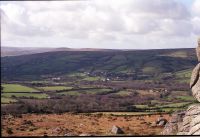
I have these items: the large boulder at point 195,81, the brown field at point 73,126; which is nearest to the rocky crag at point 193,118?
the large boulder at point 195,81

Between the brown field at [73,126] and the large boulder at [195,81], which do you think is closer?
the large boulder at [195,81]

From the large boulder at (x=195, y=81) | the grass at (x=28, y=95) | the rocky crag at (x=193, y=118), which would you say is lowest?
the grass at (x=28, y=95)

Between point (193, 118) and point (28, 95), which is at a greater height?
point (193, 118)

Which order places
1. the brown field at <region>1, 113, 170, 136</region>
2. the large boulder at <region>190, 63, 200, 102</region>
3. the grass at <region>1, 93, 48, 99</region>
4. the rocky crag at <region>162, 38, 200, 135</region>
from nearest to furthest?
the rocky crag at <region>162, 38, 200, 135</region> → the large boulder at <region>190, 63, 200, 102</region> → the brown field at <region>1, 113, 170, 136</region> → the grass at <region>1, 93, 48, 99</region>

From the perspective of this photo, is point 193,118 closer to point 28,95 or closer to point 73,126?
point 73,126

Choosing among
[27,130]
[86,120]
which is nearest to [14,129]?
[27,130]

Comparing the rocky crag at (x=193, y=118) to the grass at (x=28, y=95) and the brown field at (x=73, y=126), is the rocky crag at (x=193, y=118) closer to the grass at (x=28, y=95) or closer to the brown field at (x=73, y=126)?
the brown field at (x=73, y=126)

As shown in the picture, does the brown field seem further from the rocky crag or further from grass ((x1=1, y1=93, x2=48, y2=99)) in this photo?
grass ((x1=1, y1=93, x2=48, y2=99))

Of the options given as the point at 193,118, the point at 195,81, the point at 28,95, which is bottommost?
the point at 28,95

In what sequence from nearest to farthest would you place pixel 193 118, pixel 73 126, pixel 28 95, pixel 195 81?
pixel 193 118 < pixel 195 81 < pixel 73 126 < pixel 28 95

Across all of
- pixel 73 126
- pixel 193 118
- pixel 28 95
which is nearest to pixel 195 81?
pixel 193 118

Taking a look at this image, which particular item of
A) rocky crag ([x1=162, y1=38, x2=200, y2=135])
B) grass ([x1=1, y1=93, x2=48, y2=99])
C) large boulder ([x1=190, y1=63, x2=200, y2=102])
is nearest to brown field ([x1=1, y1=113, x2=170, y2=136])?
rocky crag ([x1=162, y1=38, x2=200, y2=135])
